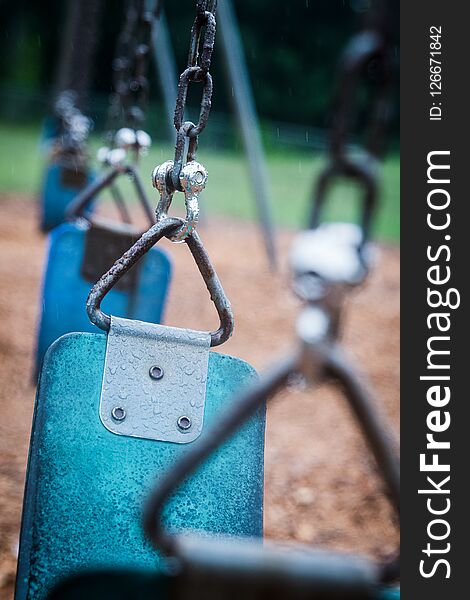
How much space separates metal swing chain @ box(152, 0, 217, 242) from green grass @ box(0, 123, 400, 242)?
6507mm

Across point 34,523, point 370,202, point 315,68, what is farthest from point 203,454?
point 315,68

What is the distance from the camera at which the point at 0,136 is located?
9.76 m

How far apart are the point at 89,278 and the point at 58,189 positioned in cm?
149

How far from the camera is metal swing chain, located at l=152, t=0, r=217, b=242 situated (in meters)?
0.80

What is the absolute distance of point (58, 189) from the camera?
2.87m

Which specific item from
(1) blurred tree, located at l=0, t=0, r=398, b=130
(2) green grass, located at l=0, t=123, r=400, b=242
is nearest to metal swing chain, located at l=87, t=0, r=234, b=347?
(2) green grass, located at l=0, t=123, r=400, b=242

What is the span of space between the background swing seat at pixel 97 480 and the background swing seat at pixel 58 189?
1838 millimetres

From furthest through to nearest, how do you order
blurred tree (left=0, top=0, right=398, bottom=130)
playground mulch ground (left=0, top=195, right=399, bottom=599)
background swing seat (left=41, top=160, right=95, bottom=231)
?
blurred tree (left=0, top=0, right=398, bottom=130) < background swing seat (left=41, top=160, right=95, bottom=231) < playground mulch ground (left=0, top=195, right=399, bottom=599)

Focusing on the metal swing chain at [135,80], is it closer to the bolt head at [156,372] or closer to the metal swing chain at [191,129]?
the metal swing chain at [191,129]

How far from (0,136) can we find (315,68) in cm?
596

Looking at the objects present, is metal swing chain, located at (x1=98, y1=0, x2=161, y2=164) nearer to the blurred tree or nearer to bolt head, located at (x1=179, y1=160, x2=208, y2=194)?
bolt head, located at (x1=179, y1=160, x2=208, y2=194)

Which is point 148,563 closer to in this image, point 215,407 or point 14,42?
point 215,407

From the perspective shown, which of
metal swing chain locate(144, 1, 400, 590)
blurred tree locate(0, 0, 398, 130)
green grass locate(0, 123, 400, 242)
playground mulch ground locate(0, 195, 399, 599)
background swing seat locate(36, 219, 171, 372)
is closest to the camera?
metal swing chain locate(144, 1, 400, 590)

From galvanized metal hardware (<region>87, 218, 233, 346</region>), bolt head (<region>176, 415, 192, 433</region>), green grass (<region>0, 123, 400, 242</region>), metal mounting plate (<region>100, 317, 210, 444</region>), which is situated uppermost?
green grass (<region>0, 123, 400, 242</region>)
